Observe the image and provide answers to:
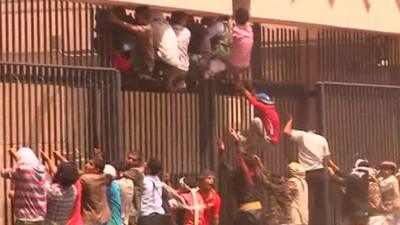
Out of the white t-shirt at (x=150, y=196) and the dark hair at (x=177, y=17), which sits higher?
the dark hair at (x=177, y=17)

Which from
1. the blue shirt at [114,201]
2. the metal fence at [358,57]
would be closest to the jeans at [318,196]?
the metal fence at [358,57]

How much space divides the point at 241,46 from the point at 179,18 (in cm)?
125

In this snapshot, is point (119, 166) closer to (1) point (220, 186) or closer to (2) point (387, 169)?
(1) point (220, 186)

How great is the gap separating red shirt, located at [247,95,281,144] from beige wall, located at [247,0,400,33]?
4.27 ft

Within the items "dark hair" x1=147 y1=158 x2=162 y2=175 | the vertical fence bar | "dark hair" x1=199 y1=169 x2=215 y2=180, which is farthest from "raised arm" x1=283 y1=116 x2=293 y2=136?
the vertical fence bar

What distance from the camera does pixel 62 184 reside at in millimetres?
17719

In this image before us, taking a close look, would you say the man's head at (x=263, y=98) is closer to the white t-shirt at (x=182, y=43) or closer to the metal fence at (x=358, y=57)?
the white t-shirt at (x=182, y=43)

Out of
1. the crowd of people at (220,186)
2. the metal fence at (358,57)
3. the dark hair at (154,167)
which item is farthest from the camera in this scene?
the metal fence at (358,57)

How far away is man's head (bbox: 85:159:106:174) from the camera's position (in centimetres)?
1847

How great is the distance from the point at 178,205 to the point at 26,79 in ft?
9.77

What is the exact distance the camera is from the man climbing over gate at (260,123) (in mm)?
22703

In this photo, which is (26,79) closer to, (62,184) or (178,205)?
(62,184)

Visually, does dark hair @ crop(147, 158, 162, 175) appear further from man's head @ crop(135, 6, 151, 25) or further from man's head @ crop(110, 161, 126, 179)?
man's head @ crop(135, 6, 151, 25)

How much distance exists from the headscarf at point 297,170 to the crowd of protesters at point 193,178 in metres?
0.02
